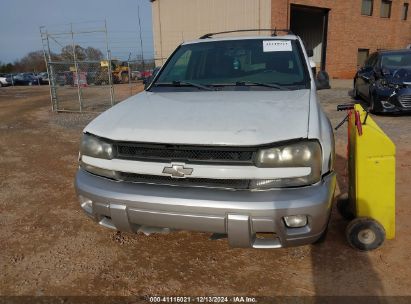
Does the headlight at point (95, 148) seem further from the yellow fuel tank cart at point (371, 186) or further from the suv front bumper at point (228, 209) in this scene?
the yellow fuel tank cart at point (371, 186)

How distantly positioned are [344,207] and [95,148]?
8.04 feet

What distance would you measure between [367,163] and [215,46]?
209 cm

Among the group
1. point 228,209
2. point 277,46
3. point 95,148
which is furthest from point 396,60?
point 95,148

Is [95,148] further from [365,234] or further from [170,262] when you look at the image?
[365,234]

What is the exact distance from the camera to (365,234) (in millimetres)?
2840

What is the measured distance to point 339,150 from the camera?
5.83m

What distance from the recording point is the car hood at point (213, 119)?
2227mm

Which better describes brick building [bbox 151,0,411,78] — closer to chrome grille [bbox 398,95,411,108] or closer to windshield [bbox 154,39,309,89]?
chrome grille [bbox 398,95,411,108]

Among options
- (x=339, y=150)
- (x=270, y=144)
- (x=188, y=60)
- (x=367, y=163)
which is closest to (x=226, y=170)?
(x=270, y=144)

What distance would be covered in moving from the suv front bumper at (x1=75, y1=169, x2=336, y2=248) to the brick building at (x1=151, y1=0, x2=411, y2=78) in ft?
57.9

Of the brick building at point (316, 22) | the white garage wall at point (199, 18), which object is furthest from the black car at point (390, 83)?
the brick building at point (316, 22)

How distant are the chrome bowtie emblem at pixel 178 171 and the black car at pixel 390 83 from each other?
22.9 ft

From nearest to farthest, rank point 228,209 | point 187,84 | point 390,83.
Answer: point 228,209 < point 187,84 < point 390,83

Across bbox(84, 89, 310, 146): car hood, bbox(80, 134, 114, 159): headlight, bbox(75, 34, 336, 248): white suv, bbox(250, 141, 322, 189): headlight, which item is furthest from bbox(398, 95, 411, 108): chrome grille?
bbox(80, 134, 114, 159): headlight
